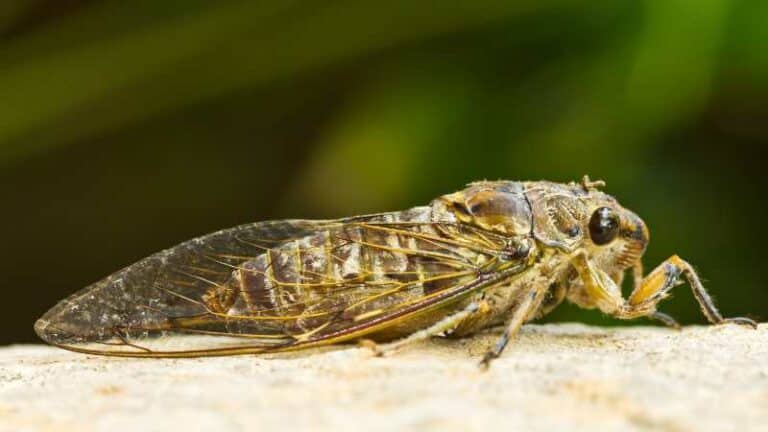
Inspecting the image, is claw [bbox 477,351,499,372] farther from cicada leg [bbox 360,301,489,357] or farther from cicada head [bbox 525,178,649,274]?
cicada head [bbox 525,178,649,274]

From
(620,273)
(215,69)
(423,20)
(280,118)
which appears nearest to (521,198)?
(620,273)

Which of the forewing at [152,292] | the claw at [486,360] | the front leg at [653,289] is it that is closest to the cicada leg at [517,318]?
the claw at [486,360]

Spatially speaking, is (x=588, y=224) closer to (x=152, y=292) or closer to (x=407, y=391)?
(x=407, y=391)

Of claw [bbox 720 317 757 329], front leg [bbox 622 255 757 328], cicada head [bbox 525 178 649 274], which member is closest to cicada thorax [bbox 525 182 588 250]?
cicada head [bbox 525 178 649 274]

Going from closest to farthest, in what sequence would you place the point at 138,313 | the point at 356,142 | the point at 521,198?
the point at 138,313 → the point at 521,198 → the point at 356,142

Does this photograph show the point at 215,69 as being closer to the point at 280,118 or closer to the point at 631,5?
the point at 280,118
